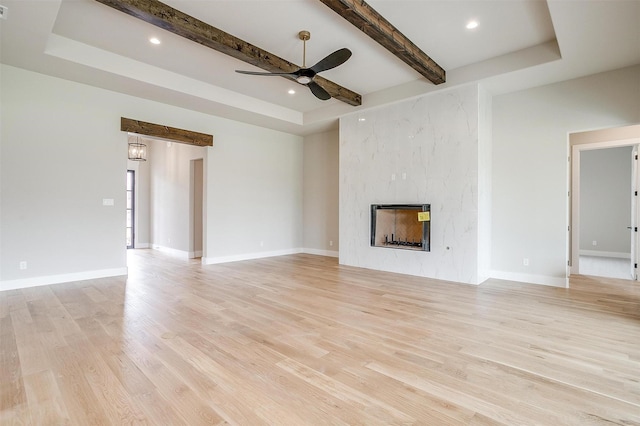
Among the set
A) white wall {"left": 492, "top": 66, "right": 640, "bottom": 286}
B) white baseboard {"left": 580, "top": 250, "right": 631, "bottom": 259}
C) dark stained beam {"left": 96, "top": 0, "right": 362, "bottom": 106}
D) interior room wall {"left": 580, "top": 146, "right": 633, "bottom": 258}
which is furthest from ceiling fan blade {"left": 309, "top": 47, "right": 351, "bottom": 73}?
white baseboard {"left": 580, "top": 250, "right": 631, "bottom": 259}

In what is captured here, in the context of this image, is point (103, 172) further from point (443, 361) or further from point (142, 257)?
point (443, 361)

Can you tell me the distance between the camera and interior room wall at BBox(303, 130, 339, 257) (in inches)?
291

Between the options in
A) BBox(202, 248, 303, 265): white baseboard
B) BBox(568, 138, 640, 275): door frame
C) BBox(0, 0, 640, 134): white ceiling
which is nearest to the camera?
BBox(0, 0, 640, 134): white ceiling

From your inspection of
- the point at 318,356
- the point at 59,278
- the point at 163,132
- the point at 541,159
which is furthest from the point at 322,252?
the point at 318,356

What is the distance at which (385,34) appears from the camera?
11.4ft

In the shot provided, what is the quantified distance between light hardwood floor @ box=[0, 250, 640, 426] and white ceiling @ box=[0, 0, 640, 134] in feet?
9.83

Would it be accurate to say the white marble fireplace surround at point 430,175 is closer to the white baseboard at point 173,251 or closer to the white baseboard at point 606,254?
the white baseboard at point 173,251

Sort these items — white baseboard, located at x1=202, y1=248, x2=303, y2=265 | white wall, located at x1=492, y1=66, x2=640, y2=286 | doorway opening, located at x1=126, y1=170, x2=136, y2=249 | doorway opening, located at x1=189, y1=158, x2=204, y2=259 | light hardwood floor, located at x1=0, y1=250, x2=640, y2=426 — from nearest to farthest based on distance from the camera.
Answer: light hardwood floor, located at x1=0, y1=250, x2=640, y2=426
white wall, located at x1=492, y1=66, x2=640, y2=286
white baseboard, located at x1=202, y1=248, x2=303, y2=265
doorway opening, located at x1=189, y1=158, x2=204, y2=259
doorway opening, located at x1=126, y1=170, x2=136, y2=249

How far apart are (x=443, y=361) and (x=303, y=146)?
668cm

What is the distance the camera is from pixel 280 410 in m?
1.69

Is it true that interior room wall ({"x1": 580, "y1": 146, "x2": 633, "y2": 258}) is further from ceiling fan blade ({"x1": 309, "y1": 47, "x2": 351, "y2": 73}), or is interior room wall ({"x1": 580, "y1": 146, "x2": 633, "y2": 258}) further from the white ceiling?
ceiling fan blade ({"x1": 309, "y1": 47, "x2": 351, "y2": 73})

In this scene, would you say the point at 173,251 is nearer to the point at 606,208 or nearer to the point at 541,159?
the point at 541,159

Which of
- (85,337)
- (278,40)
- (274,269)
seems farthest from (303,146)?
(85,337)

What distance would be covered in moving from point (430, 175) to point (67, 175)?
560 centimetres
